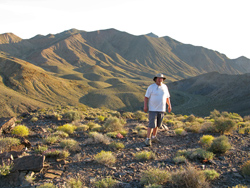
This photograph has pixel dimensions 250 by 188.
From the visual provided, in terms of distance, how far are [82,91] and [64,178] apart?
5694 centimetres

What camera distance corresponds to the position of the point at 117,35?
183375mm

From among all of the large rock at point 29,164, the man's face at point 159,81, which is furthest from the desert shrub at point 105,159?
the man's face at point 159,81

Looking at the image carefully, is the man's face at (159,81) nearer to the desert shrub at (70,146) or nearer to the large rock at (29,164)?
the desert shrub at (70,146)

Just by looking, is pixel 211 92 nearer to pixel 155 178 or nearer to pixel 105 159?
pixel 105 159

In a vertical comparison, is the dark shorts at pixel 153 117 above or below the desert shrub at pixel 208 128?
above

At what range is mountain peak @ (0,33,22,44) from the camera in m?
138

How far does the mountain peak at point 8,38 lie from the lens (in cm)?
13802

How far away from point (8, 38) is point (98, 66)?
80.2 m

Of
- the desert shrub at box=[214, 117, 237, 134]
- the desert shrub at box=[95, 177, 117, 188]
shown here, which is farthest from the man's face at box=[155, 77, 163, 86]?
the desert shrub at box=[214, 117, 237, 134]

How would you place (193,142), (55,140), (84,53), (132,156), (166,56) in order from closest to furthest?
(132,156) < (55,140) < (193,142) < (84,53) < (166,56)

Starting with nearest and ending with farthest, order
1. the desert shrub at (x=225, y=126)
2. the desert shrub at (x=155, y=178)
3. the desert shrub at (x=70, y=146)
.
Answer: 1. the desert shrub at (x=155, y=178)
2. the desert shrub at (x=70, y=146)
3. the desert shrub at (x=225, y=126)

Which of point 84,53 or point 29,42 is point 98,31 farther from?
point 29,42

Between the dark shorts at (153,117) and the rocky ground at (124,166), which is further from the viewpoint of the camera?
the dark shorts at (153,117)

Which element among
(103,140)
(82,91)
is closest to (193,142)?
(103,140)
